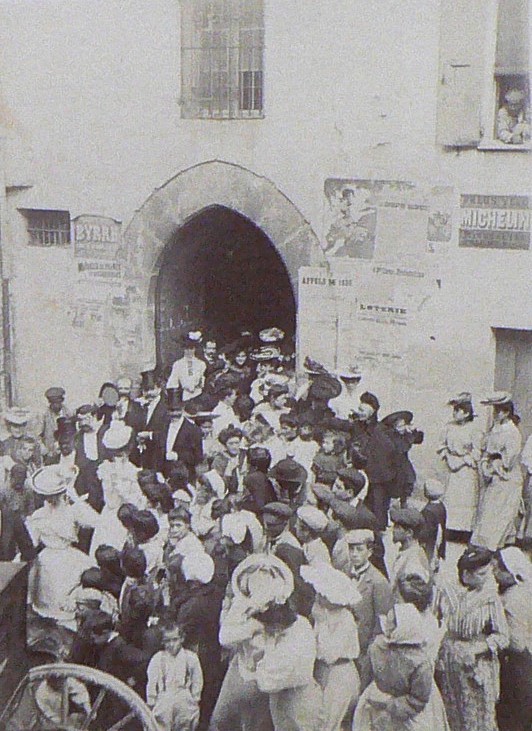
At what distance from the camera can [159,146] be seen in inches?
204

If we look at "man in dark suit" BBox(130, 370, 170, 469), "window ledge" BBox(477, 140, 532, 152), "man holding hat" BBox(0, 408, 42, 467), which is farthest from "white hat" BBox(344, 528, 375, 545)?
"window ledge" BBox(477, 140, 532, 152)

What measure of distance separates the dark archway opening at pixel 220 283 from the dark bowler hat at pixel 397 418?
682 millimetres

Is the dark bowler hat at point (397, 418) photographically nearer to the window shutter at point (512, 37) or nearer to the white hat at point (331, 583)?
the white hat at point (331, 583)

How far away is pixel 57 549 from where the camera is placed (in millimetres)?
5305

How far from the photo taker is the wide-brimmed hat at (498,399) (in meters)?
4.86

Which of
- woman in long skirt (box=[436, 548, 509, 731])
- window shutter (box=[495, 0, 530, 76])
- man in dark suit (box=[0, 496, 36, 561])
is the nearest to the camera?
window shutter (box=[495, 0, 530, 76])

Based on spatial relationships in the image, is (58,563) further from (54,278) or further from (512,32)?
(512,32)

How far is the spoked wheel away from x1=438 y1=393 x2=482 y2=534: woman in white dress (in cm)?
186

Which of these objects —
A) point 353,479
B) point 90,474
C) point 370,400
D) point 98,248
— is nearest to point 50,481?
point 90,474

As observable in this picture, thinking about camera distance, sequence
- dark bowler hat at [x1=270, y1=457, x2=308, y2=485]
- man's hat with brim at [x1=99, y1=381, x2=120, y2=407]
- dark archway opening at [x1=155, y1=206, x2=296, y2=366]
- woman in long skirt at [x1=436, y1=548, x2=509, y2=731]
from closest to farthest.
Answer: woman in long skirt at [x1=436, y1=548, x2=509, y2=731] < dark bowler hat at [x1=270, y1=457, x2=308, y2=485] < dark archway opening at [x1=155, y1=206, x2=296, y2=366] < man's hat with brim at [x1=99, y1=381, x2=120, y2=407]

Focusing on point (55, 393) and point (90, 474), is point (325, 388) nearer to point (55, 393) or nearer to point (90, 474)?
point (90, 474)

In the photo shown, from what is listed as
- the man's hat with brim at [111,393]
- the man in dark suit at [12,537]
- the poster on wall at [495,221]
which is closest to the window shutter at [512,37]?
the poster on wall at [495,221]

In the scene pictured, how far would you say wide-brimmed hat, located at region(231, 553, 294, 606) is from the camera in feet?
15.7

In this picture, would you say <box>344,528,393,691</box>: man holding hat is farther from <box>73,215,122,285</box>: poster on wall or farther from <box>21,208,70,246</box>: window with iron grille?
<box>21,208,70,246</box>: window with iron grille
